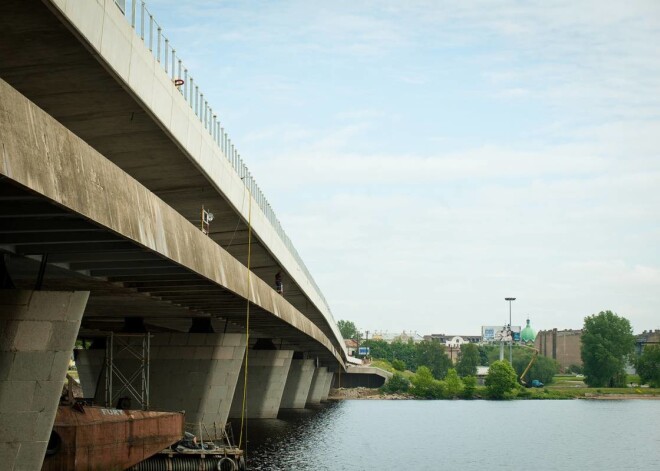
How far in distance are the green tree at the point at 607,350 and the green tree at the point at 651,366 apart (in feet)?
15.8

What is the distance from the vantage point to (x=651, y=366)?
19550cm

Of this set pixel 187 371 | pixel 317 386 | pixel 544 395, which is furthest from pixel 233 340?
pixel 544 395

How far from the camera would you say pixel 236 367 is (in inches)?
2274

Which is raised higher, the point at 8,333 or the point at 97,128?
the point at 97,128

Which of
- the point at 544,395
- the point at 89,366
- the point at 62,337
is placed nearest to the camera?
the point at 62,337

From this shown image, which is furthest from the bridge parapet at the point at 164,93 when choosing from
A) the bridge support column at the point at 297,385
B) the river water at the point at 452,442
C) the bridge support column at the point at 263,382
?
the bridge support column at the point at 297,385

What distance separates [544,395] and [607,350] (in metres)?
19.4

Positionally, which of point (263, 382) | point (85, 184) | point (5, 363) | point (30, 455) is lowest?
point (30, 455)

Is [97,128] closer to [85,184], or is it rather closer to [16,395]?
[16,395]

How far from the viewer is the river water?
190 ft

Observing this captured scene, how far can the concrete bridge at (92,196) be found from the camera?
63.6ft

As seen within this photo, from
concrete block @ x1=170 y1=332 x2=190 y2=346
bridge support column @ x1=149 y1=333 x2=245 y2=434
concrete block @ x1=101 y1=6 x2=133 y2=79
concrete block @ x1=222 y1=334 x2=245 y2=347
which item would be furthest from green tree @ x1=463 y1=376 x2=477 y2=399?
concrete block @ x1=101 y1=6 x2=133 y2=79

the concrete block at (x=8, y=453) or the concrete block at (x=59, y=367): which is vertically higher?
the concrete block at (x=59, y=367)

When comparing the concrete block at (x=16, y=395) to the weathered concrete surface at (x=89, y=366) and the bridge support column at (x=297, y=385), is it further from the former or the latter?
the bridge support column at (x=297, y=385)
